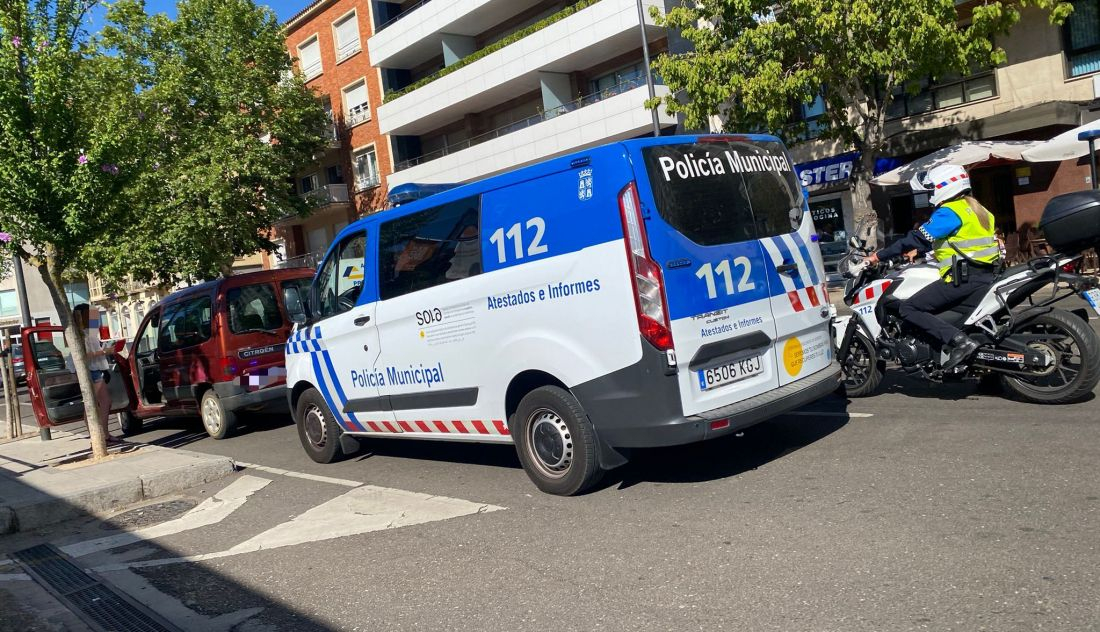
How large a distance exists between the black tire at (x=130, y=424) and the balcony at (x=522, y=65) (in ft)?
51.6

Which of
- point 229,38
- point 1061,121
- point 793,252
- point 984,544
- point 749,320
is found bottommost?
point 984,544

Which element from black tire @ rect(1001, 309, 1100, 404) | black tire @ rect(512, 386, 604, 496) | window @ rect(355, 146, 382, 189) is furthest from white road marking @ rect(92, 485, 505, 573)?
window @ rect(355, 146, 382, 189)

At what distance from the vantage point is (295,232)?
130 ft

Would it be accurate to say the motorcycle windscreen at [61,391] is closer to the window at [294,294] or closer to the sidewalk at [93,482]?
the sidewalk at [93,482]

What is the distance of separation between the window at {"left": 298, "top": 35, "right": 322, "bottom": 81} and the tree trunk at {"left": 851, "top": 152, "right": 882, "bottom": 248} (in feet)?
84.4

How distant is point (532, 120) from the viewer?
26.5 meters

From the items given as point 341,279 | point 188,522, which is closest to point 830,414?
point 341,279

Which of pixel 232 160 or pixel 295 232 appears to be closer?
pixel 232 160

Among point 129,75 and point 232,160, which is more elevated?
point 129,75

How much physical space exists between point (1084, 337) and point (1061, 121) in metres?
13.3

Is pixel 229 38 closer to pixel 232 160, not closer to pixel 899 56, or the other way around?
pixel 232 160

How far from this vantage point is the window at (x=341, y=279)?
692 cm

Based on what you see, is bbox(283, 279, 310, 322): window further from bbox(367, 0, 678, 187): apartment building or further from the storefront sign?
bbox(367, 0, 678, 187): apartment building

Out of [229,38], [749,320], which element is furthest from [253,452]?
[229,38]
